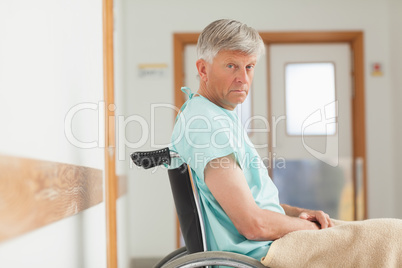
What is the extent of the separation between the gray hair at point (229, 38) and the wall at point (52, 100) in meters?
0.43

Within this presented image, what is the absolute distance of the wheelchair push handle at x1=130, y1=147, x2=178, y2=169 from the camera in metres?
1.32

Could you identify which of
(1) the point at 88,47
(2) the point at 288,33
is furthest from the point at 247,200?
(2) the point at 288,33

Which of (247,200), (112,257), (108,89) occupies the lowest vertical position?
(112,257)

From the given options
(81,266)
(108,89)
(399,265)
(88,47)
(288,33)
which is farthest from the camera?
Answer: (288,33)

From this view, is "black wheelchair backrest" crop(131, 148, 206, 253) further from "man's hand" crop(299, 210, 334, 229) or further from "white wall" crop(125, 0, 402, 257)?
"white wall" crop(125, 0, 402, 257)

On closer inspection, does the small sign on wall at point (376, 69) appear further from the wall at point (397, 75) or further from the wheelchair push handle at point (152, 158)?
the wheelchair push handle at point (152, 158)

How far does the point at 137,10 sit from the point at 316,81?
1671 mm

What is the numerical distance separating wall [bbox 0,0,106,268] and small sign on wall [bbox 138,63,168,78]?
2239 millimetres

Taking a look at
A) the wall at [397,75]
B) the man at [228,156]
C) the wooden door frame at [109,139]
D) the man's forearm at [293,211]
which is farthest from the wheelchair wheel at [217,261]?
the wall at [397,75]

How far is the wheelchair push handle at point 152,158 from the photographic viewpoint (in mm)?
1319

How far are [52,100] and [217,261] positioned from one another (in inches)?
24.0

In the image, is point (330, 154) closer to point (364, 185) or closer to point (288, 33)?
point (364, 185)

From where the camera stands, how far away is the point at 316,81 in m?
4.59

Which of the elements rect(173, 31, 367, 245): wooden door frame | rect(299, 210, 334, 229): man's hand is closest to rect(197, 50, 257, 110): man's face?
Result: rect(299, 210, 334, 229): man's hand
